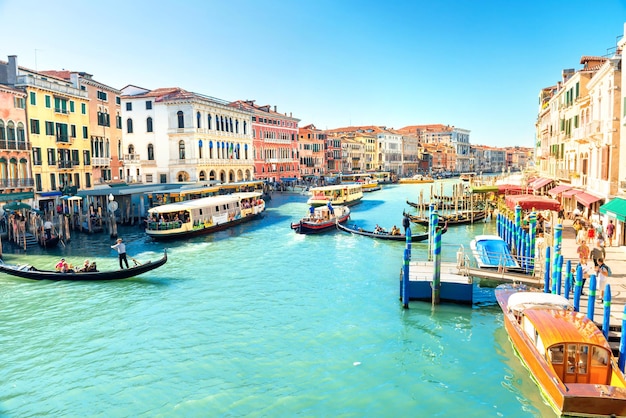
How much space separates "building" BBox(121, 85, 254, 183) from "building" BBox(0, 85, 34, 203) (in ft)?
47.8

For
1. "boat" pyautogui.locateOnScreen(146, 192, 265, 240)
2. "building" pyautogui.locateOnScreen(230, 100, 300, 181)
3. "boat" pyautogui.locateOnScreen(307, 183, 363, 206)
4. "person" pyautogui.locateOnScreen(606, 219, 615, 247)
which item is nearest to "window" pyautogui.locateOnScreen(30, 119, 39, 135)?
"boat" pyautogui.locateOnScreen(146, 192, 265, 240)

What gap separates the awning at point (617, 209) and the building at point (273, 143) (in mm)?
40273

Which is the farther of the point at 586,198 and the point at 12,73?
the point at 12,73

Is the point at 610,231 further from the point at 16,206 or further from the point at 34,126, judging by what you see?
the point at 34,126

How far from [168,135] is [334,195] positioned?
1480 cm

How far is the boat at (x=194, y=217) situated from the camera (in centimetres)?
2373

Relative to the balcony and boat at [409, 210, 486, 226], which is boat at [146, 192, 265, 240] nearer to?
the balcony

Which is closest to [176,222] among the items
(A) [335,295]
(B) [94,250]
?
(B) [94,250]

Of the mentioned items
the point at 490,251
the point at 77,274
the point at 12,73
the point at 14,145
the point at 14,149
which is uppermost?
the point at 12,73

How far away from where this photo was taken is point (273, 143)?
5975 cm

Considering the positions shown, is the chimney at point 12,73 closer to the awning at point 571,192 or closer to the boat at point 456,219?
the boat at point 456,219

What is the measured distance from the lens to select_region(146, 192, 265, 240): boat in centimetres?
2373

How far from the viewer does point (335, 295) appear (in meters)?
14.5

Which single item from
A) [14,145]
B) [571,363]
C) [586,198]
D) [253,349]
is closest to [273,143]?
[14,145]
